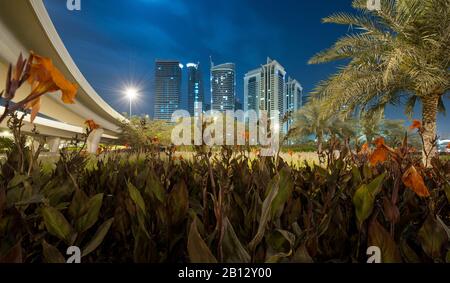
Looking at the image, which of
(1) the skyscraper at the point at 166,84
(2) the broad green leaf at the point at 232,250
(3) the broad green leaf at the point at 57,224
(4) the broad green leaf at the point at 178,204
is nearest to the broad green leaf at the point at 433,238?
(2) the broad green leaf at the point at 232,250

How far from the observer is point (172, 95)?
34.8 meters

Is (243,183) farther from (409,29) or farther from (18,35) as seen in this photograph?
(18,35)

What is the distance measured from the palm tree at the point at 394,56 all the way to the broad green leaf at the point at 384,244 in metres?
9.55

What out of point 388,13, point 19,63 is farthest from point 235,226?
point 388,13

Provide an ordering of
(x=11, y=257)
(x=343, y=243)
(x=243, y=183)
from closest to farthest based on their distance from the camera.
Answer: (x=11, y=257), (x=343, y=243), (x=243, y=183)

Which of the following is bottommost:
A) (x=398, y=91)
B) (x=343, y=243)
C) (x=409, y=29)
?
(x=343, y=243)

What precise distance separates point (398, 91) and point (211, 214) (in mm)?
13822

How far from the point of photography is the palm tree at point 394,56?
29.7 ft

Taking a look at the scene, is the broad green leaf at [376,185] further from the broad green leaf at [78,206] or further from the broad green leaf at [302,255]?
the broad green leaf at [78,206]

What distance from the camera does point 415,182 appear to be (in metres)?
0.86

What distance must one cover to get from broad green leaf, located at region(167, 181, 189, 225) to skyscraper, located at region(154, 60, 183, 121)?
33.0 meters

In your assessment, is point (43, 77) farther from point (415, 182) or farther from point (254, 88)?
point (254, 88)

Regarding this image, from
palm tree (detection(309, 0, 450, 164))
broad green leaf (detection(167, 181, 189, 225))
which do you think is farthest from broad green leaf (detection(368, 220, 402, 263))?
palm tree (detection(309, 0, 450, 164))

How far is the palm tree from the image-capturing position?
29.7ft
